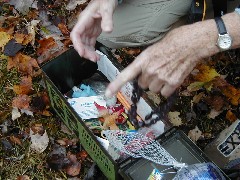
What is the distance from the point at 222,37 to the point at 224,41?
0.07 feet

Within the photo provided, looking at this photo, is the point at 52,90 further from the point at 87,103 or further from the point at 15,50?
the point at 15,50

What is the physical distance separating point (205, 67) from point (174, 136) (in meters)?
0.82

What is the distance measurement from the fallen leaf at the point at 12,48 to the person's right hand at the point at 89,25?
2.58ft

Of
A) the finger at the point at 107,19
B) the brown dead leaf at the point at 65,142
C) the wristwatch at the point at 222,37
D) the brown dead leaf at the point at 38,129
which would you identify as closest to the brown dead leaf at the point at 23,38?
the brown dead leaf at the point at 38,129

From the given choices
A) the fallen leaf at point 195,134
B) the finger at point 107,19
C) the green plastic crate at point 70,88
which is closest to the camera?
the finger at point 107,19

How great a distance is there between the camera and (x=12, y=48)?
2.88 meters

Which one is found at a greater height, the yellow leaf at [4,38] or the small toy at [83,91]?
the yellow leaf at [4,38]

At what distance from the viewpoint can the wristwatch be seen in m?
1.79

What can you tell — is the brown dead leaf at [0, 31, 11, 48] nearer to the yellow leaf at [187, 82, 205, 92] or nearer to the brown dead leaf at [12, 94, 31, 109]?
the brown dead leaf at [12, 94, 31, 109]

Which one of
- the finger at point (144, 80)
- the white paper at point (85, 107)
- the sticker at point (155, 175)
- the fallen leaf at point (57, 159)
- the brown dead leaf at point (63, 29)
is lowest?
the sticker at point (155, 175)

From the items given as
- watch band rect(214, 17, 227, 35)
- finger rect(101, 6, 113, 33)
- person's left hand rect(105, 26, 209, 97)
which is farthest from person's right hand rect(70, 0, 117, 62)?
watch band rect(214, 17, 227, 35)

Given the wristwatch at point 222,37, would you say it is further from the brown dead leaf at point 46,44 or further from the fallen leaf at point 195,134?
the brown dead leaf at point 46,44

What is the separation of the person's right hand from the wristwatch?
0.51 m

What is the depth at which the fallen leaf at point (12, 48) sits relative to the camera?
287cm
